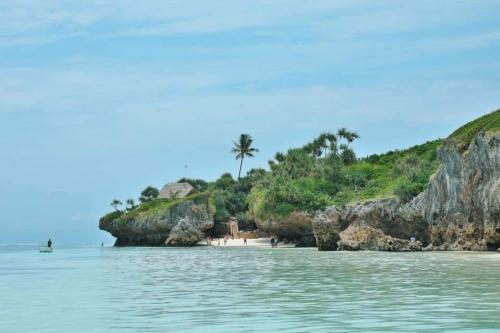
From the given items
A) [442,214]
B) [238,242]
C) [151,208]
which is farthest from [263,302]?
[151,208]

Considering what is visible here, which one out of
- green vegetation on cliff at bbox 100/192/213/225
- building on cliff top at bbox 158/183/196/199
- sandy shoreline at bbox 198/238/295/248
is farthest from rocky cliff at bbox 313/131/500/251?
building on cliff top at bbox 158/183/196/199

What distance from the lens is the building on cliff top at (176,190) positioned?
13400 centimetres

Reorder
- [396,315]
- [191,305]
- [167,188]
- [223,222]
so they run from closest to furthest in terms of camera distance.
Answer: [396,315], [191,305], [223,222], [167,188]

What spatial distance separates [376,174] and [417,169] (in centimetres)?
1890

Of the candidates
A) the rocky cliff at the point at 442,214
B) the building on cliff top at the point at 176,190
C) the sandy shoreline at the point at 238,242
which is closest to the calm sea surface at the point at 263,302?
the rocky cliff at the point at 442,214

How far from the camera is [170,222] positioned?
114312mm

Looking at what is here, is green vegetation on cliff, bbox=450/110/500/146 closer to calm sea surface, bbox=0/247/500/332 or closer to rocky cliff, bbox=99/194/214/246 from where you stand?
calm sea surface, bbox=0/247/500/332

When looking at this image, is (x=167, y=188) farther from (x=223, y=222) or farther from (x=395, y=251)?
(x=395, y=251)

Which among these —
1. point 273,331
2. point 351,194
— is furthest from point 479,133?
point 273,331

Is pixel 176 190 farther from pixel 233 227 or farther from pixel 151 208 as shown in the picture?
pixel 233 227

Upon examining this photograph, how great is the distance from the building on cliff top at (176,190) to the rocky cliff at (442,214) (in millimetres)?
57374

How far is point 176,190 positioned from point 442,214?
76775 mm

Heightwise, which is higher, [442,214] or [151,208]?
[151,208]

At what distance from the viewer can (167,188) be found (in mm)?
139000
